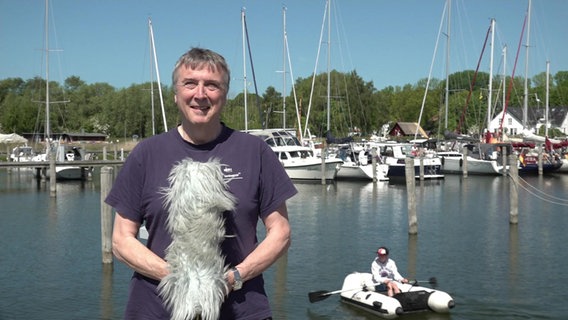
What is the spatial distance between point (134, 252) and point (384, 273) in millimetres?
13314

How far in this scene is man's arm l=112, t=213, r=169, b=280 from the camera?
3.27 meters

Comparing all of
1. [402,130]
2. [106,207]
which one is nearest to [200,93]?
[106,207]

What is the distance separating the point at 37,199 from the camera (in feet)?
134

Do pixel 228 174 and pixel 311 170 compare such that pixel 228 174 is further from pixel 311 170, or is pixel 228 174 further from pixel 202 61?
pixel 311 170

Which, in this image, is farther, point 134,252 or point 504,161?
point 504,161

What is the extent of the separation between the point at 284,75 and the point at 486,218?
34.1 m

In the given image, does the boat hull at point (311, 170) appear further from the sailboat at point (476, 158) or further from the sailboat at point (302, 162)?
the sailboat at point (476, 158)

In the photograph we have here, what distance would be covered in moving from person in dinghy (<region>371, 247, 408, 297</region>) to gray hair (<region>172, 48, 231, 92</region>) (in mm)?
12824

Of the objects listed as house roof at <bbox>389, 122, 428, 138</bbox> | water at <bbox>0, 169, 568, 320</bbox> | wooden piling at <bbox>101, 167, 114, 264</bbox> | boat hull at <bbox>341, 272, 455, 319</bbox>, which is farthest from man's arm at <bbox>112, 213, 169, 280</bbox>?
house roof at <bbox>389, 122, 428, 138</bbox>

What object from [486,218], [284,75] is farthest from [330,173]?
[486,218]

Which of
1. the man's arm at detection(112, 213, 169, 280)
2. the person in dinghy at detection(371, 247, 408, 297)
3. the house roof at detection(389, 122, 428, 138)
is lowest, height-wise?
the person in dinghy at detection(371, 247, 408, 297)

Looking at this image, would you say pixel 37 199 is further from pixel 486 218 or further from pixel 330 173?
pixel 486 218

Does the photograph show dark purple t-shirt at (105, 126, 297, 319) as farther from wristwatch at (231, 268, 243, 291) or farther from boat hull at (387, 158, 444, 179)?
boat hull at (387, 158, 444, 179)

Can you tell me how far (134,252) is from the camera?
334cm
